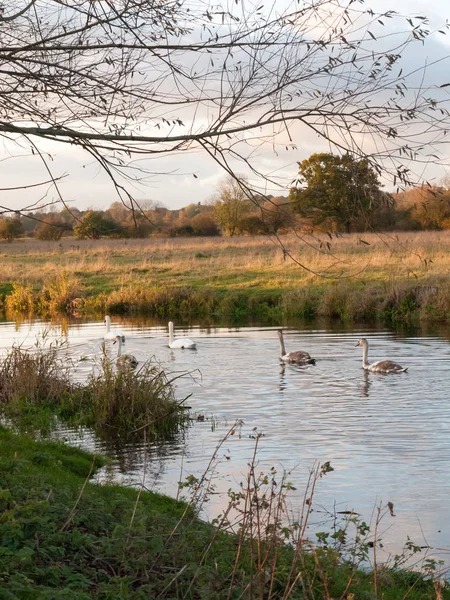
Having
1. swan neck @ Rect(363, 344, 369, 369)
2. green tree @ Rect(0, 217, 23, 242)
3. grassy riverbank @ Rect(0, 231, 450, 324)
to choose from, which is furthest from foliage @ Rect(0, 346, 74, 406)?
grassy riverbank @ Rect(0, 231, 450, 324)

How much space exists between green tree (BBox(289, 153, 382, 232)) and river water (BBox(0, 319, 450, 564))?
7.26ft

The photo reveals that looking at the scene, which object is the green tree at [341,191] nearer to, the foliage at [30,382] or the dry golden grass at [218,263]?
the foliage at [30,382]

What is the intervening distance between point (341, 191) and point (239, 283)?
106 ft

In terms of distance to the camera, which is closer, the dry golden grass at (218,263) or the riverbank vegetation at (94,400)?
the riverbank vegetation at (94,400)

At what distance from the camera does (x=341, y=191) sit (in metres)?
6.52

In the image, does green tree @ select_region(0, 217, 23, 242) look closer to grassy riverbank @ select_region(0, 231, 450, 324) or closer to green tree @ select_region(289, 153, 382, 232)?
grassy riverbank @ select_region(0, 231, 450, 324)

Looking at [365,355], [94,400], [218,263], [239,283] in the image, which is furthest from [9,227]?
[94,400]

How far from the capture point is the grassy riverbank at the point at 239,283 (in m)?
32.0

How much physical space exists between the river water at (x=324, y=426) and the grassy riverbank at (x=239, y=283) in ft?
13.3

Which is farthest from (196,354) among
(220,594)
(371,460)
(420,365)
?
(220,594)

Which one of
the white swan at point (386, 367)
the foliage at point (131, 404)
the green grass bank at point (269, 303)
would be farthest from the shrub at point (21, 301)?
the foliage at point (131, 404)

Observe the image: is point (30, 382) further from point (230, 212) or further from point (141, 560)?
point (230, 212)

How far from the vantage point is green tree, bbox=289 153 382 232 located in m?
6.36

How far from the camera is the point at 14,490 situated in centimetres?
711
